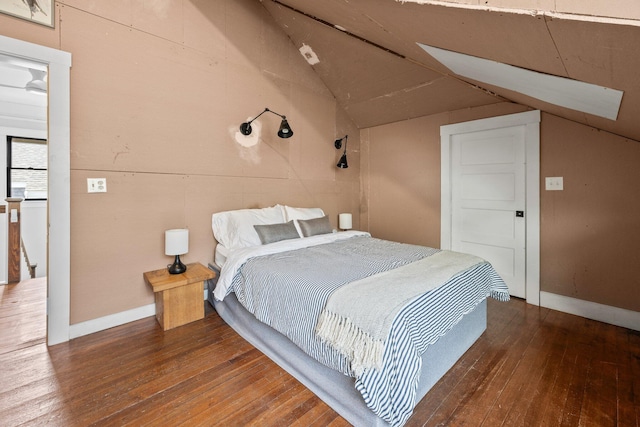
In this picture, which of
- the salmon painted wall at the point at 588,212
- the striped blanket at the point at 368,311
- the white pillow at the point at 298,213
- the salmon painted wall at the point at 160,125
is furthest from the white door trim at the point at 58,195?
the salmon painted wall at the point at 588,212

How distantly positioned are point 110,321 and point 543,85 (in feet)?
12.4

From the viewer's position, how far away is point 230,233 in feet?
9.60

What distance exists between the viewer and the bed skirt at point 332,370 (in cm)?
147

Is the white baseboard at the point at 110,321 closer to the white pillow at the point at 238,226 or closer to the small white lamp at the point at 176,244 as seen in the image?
the small white lamp at the point at 176,244

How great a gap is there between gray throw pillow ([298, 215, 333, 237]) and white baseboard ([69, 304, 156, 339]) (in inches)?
64.7

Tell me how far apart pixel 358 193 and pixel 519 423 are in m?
3.50

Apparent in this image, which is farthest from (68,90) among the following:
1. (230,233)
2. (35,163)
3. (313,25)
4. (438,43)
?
(35,163)

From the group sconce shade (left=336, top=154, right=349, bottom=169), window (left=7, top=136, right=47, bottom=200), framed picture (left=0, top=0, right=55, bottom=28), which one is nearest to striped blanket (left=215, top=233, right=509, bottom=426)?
sconce shade (left=336, top=154, right=349, bottom=169)

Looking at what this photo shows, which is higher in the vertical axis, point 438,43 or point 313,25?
point 313,25

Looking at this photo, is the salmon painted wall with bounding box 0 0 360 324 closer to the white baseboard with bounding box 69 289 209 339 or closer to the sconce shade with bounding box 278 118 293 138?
the white baseboard with bounding box 69 289 209 339

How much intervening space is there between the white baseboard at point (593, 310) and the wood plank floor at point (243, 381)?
0.57 ft

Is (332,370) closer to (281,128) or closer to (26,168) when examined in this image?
(281,128)

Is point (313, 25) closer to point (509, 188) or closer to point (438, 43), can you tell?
point (438, 43)

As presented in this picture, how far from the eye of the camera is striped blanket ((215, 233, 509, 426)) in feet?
4.23
